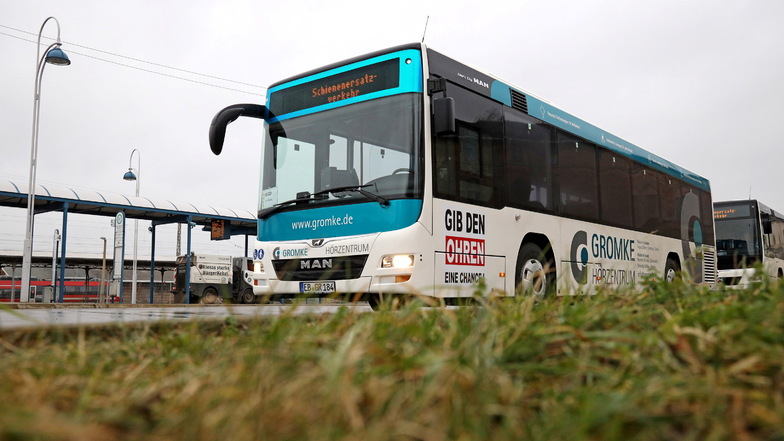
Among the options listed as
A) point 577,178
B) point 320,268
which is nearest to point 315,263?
point 320,268

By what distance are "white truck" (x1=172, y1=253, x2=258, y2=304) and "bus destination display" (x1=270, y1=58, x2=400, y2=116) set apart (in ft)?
81.8

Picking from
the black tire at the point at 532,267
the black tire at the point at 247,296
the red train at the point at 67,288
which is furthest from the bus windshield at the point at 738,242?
the red train at the point at 67,288

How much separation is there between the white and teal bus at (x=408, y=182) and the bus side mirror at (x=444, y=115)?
0.01 m

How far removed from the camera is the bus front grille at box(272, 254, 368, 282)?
23.9 feet

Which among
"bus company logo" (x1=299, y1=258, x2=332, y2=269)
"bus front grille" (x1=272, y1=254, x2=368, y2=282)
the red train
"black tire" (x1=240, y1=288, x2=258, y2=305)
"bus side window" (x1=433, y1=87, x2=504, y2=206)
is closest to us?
"bus front grille" (x1=272, y1=254, x2=368, y2=282)

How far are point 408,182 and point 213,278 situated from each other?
28429 millimetres

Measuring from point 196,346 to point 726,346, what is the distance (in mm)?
2257

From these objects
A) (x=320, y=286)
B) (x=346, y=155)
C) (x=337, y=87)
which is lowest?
(x=320, y=286)

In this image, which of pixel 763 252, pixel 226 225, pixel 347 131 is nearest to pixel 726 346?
pixel 347 131

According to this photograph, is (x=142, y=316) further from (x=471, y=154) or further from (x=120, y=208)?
(x=120, y=208)

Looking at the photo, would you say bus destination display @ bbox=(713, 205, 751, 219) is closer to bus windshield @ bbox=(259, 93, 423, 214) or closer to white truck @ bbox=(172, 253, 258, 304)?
bus windshield @ bbox=(259, 93, 423, 214)

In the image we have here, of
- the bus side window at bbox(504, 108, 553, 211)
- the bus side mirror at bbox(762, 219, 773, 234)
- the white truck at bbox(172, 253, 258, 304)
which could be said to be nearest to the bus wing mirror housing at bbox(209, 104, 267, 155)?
the bus side window at bbox(504, 108, 553, 211)

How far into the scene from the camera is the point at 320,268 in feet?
25.0

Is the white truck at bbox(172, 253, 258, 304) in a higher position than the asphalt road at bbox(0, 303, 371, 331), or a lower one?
higher
